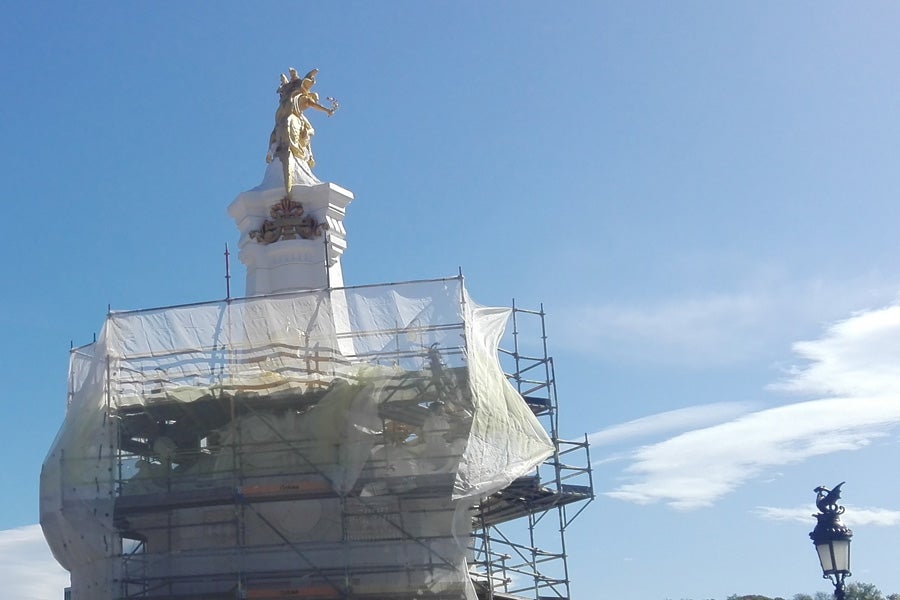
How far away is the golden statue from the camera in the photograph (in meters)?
30.5

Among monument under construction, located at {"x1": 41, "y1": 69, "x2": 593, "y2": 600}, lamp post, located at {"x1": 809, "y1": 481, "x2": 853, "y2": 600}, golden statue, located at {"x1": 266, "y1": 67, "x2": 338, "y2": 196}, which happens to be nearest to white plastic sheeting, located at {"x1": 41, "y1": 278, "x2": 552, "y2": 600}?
monument under construction, located at {"x1": 41, "y1": 69, "x2": 593, "y2": 600}

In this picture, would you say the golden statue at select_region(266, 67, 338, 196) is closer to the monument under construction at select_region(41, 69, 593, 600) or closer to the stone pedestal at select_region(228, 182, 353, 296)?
the stone pedestal at select_region(228, 182, 353, 296)

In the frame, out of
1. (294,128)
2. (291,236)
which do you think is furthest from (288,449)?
(294,128)

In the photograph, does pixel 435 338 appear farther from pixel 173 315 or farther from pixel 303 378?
pixel 173 315

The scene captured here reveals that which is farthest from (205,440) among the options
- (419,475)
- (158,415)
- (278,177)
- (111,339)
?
(278,177)

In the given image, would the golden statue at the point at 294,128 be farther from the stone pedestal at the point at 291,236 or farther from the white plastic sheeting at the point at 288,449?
the white plastic sheeting at the point at 288,449

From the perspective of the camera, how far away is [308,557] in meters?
23.8

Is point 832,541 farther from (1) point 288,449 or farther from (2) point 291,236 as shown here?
(2) point 291,236

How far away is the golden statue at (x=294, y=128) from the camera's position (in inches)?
1199

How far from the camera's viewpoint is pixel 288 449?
24.1m

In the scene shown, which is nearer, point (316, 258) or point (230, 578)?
point (230, 578)

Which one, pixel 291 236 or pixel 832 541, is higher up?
pixel 291 236

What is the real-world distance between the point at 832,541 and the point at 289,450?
12.6m

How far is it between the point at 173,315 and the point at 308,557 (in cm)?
569
